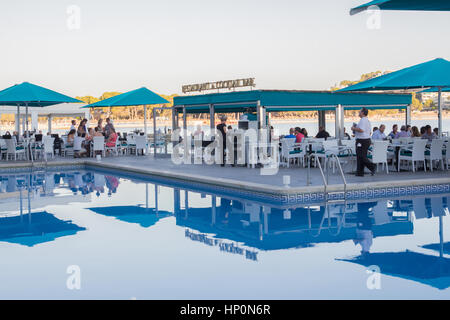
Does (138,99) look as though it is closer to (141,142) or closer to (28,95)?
(141,142)

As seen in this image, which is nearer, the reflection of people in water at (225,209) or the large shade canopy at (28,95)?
the reflection of people in water at (225,209)

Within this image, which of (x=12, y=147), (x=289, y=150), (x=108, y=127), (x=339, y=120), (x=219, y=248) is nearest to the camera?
(x=219, y=248)

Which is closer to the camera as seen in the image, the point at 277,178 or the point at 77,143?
the point at 277,178

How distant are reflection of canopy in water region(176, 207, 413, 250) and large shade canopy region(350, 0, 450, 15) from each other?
122 inches

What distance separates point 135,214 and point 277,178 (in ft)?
11.7

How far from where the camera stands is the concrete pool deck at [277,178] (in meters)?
10.4

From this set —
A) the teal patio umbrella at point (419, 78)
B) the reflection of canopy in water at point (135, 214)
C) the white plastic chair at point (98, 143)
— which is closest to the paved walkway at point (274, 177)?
the teal patio umbrella at point (419, 78)

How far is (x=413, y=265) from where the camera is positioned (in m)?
5.94

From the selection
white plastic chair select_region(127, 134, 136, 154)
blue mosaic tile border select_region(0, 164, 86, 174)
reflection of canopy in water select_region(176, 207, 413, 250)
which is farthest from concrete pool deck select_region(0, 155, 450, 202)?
white plastic chair select_region(127, 134, 136, 154)

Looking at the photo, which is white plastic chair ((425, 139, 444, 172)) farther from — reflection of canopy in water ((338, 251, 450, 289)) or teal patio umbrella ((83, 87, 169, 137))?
teal patio umbrella ((83, 87, 169, 137))

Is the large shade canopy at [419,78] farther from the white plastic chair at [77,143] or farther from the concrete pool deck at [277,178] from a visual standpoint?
the white plastic chair at [77,143]

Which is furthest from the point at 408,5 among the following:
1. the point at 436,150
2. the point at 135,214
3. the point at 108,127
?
the point at 108,127

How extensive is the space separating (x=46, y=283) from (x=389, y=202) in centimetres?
649

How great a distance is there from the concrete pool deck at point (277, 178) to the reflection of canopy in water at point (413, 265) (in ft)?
12.5
